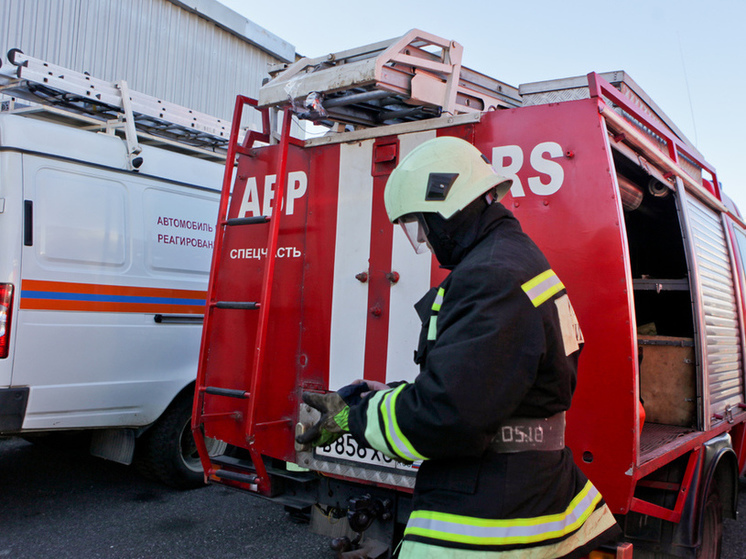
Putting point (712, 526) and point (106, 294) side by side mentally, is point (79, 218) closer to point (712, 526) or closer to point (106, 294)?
point (106, 294)

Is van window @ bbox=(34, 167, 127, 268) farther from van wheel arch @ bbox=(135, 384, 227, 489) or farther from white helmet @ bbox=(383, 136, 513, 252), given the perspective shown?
white helmet @ bbox=(383, 136, 513, 252)

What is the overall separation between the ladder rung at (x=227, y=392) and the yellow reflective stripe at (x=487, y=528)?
1742 mm

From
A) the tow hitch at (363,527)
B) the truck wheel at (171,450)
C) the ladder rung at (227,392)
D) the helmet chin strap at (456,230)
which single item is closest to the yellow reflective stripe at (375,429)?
the helmet chin strap at (456,230)

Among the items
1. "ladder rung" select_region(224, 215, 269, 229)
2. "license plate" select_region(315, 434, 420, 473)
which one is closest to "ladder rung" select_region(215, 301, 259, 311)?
"ladder rung" select_region(224, 215, 269, 229)

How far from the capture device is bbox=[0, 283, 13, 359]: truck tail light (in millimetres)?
3918

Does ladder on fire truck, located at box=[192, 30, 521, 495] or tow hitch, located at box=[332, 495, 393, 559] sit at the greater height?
ladder on fire truck, located at box=[192, 30, 521, 495]

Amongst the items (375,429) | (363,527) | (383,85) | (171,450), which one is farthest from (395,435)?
(171,450)

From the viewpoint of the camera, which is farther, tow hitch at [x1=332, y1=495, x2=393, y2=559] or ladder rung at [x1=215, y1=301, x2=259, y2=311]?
ladder rung at [x1=215, y1=301, x2=259, y2=311]

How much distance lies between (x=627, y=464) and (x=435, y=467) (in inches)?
47.4

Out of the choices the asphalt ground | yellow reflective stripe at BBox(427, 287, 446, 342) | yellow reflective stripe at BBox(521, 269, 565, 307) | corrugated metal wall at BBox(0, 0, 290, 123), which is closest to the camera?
yellow reflective stripe at BBox(521, 269, 565, 307)

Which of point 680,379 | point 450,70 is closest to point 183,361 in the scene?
point 450,70

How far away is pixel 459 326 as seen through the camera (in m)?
1.49

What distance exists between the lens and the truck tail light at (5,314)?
392 centimetres

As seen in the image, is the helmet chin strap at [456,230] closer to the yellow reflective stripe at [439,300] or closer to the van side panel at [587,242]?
the yellow reflective stripe at [439,300]
